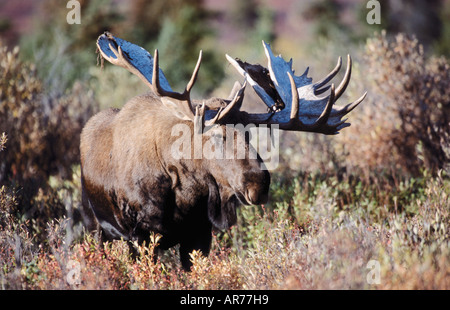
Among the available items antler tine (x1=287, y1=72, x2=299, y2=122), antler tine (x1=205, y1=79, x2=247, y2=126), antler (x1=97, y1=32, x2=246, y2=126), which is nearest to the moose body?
antler (x1=97, y1=32, x2=246, y2=126)

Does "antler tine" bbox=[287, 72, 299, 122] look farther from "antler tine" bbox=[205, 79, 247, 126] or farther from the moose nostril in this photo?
the moose nostril

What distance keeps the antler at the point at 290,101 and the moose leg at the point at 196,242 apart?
1076 mm

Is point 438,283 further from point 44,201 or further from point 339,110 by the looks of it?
point 44,201

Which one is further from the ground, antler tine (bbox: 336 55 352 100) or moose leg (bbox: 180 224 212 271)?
antler tine (bbox: 336 55 352 100)

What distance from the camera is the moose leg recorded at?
15.6ft

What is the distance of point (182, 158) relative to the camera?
4.44 m

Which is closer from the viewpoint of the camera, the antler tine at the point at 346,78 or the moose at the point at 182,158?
the moose at the point at 182,158

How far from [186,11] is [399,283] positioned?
51.9 feet

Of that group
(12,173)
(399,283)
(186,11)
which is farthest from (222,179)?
(186,11)

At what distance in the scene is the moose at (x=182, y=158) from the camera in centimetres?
424

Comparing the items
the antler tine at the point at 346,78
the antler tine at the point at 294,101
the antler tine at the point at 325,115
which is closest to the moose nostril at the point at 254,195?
→ the antler tine at the point at 294,101

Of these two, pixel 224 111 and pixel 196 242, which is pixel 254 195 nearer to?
pixel 224 111

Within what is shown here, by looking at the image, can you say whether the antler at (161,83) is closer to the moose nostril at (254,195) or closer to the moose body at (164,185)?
the moose body at (164,185)

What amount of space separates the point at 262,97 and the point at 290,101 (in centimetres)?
25
